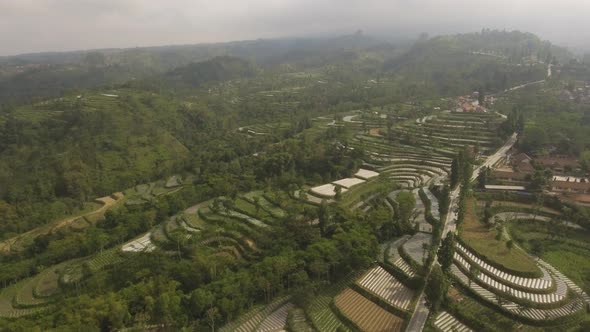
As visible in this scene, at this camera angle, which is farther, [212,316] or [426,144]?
[426,144]

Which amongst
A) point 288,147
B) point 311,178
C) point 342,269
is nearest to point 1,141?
point 288,147

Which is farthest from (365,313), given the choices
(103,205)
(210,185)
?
(103,205)

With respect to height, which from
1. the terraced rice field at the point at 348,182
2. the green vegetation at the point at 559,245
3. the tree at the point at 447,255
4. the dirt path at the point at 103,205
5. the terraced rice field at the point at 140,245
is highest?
the tree at the point at 447,255

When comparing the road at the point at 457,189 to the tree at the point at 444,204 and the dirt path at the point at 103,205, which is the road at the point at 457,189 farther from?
the dirt path at the point at 103,205

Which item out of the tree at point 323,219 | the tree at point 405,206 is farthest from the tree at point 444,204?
the tree at point 323,219

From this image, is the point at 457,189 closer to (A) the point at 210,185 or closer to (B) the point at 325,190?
(B) the point at 325,190

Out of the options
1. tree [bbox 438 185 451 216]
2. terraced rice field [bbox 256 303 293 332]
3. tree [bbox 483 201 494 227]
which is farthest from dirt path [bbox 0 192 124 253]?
tree [bbox 483 201 494 227]
